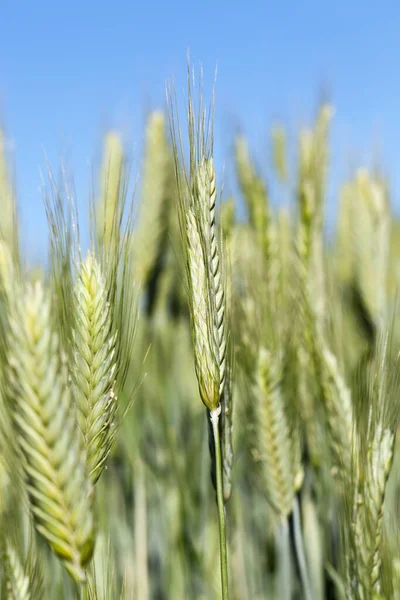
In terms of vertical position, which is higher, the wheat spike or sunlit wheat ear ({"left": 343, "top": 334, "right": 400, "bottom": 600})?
the wheat spike

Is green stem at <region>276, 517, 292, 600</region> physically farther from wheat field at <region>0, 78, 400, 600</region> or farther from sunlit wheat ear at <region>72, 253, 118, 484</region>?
sunlit wheat ear at <region>72, 253, 118, 484</region>

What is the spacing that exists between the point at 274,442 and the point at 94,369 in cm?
41

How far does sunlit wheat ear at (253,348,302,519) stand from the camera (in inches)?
39.4

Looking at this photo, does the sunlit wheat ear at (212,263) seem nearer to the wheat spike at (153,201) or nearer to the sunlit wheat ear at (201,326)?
the sunlit wheat ear at (201,326)

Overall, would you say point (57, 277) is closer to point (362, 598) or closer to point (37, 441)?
point (37, 441)

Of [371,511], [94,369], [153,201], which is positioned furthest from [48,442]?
[153,201]

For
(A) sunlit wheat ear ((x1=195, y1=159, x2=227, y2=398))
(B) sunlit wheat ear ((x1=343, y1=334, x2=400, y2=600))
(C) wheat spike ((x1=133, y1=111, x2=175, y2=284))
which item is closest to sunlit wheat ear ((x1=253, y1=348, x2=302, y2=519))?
(B) sunlit wheat ear ((x1=343, y1=334, x2=400, y2=600))

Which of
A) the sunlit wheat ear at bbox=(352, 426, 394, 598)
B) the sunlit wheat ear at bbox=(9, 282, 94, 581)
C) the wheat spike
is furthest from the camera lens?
the wheat spike

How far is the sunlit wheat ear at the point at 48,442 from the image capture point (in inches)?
22.1

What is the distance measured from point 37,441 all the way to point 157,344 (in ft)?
4.53

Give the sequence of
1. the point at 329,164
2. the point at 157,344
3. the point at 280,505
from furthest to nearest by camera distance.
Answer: the point at 157,344
the point at 329,164
the point at 280,505

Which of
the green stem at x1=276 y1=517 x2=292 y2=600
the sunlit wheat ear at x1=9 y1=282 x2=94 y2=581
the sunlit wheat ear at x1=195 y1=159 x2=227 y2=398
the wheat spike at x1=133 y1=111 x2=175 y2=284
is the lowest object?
the green stem at x1=276 y1=517 x2=292 y2=600

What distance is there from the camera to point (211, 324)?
0.72m

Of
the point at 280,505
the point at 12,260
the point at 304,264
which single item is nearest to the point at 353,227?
the point at 304,264
